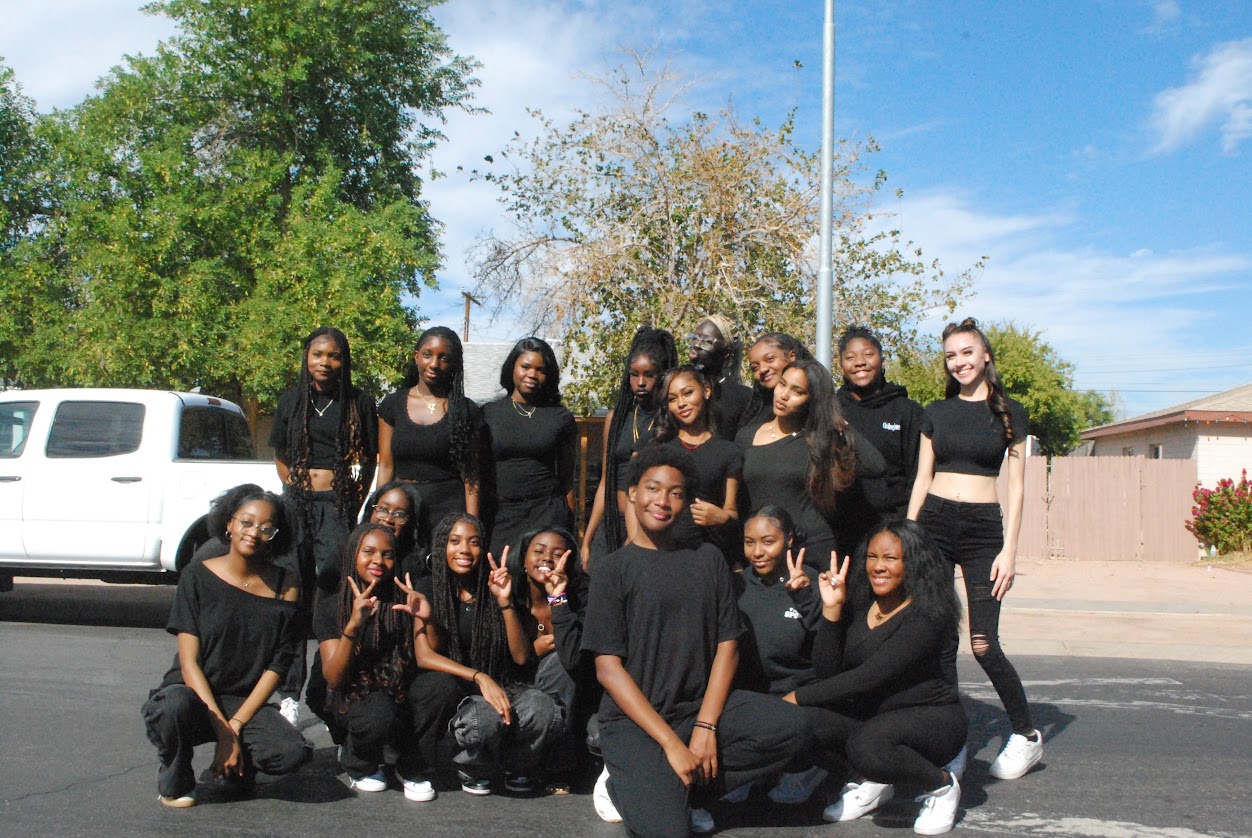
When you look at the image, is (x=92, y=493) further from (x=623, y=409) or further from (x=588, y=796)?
(x=588, y=796)

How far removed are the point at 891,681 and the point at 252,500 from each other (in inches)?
108

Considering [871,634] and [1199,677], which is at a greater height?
[871,634]

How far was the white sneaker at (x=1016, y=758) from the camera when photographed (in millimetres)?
5090

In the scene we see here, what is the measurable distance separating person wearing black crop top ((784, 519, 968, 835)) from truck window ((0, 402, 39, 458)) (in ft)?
23.5

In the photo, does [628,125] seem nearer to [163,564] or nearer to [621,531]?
[163,564]

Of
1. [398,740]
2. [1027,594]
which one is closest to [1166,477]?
[1027,594]

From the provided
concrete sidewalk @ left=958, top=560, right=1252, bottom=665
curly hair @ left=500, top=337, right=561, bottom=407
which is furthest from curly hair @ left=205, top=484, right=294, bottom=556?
concrete sidewalk @ left=958, top=560, right=1252, bottom=665

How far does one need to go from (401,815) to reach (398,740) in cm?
31

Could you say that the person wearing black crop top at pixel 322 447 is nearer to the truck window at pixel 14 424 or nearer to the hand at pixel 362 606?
the hand at pixel 362 606

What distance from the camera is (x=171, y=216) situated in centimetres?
1530

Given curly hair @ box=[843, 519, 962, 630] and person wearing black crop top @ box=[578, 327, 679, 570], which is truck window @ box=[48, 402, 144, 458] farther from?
curly hair @ box=[843, 519, 962, 630]

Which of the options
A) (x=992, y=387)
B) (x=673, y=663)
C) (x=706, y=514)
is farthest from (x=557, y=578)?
(x=992, y=387)

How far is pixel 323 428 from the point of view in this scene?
5539 mm

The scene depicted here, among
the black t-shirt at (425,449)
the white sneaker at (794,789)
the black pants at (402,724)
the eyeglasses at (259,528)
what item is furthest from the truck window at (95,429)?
the white sneaker at (794,789)
